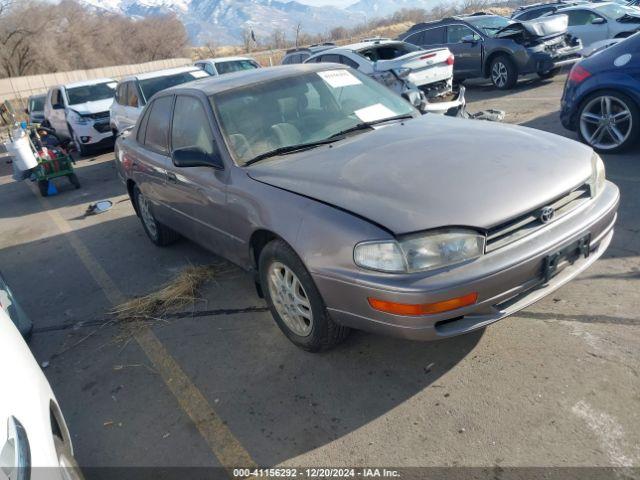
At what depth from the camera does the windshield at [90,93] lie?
1288 cm

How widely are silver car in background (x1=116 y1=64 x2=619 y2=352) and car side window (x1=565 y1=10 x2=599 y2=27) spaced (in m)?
10.8

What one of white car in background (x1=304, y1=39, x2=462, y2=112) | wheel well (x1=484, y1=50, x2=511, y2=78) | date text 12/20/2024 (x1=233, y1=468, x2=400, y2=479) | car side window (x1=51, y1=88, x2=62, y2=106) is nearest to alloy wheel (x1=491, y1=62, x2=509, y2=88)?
wheel well (x1=484, y1=50, x2=511, y2=78)

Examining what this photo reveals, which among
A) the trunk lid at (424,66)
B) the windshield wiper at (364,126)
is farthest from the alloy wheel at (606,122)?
the windshield wiper at (364,126)

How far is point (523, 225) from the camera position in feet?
8.53

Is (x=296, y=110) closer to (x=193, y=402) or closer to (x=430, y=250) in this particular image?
(x=430, y=250)

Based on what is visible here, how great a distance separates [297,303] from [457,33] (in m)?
11.7

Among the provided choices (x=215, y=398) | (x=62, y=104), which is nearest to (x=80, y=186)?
(x=62, y=104)

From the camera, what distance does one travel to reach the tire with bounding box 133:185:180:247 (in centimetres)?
532

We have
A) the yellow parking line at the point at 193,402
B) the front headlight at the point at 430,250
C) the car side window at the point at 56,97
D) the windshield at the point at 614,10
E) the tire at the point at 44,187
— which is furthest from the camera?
the car side window at the point at 56,97

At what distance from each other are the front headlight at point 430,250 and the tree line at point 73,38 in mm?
44283

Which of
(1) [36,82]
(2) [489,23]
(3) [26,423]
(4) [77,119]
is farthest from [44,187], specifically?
(1) [36,82]

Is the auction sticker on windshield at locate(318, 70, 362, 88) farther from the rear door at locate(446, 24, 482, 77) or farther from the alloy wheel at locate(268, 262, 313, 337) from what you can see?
the rear door at locate(446, 24, 482, 77)

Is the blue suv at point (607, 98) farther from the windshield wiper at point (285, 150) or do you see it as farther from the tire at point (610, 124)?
the windshield wiper at point (285, 150)

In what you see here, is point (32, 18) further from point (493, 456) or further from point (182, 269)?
point (493, 456)
